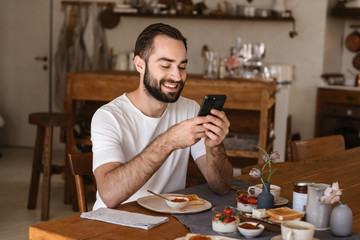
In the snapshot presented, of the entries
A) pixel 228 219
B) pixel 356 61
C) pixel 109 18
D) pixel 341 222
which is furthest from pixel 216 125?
pixel 109 18

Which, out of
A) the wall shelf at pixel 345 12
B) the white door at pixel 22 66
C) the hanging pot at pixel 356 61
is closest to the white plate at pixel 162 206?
the wall shelf at pixel 345 12

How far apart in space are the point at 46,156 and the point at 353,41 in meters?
3.96

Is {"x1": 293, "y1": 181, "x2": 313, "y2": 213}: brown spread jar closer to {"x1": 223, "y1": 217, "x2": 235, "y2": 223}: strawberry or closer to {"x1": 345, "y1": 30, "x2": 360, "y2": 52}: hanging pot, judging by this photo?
{"x1": 223, "y1": 217, "x2": 235, "y2": 223}: strawberry

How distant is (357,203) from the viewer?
193 cm

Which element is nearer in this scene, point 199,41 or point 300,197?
point 300,197

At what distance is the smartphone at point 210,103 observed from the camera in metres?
1.78

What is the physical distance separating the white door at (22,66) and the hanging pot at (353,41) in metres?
3.69

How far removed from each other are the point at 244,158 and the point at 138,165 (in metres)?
2.84

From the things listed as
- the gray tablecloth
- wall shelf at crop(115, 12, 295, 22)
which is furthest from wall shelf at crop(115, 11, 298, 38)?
the gray tablecloth

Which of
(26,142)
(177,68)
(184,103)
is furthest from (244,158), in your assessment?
(26,142)

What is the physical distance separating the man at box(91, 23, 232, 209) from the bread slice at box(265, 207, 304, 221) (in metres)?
0.35

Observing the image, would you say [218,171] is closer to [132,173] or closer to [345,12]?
[132,173]

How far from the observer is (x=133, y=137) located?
6.95ft

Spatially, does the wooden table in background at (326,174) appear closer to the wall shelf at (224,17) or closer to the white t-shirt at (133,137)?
the white t-shirt at (133,137)
